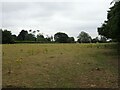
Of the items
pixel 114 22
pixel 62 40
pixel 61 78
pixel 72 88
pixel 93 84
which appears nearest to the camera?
pixel 72 88

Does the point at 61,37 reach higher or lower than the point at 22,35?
lower

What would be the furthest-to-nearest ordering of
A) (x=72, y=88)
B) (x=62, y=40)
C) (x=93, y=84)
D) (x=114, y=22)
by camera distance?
1. (x=62, y=40)
2. (x=114, y=22)
3. (x=93, y=84)
4. (x=72, y=88)

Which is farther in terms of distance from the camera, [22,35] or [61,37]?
[61,37]

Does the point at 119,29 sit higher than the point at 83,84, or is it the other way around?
the point at 119,29

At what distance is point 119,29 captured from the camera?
22.7 meters

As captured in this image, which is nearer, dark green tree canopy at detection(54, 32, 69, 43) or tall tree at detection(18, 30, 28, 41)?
dark green tree canopy at detection(54, 32, 69, 43)

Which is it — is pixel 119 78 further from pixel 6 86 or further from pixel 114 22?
pixel 114 22

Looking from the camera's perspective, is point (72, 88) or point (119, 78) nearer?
point (72, 88)

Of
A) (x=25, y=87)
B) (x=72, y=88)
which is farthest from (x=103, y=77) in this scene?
(x=25, y=87)

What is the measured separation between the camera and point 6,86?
8.62 meters

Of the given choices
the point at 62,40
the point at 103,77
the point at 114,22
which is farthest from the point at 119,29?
the point at 62,40

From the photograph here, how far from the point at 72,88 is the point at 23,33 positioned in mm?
111500

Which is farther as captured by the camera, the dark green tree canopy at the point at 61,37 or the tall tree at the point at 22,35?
the tall tree at the point at 22,35

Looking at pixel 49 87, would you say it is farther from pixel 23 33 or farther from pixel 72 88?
pixel 23 33
